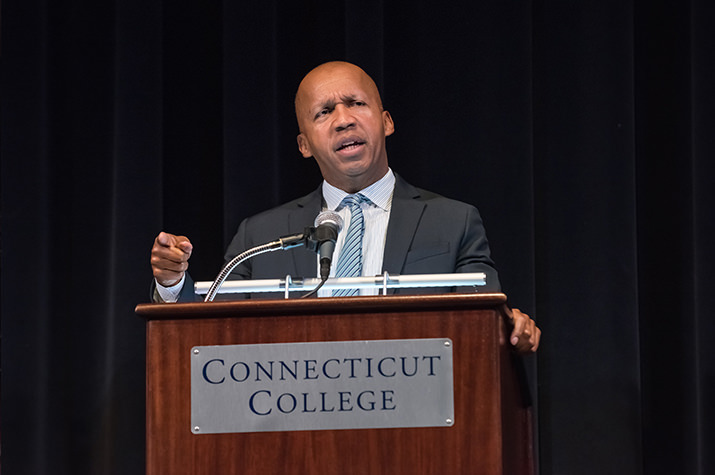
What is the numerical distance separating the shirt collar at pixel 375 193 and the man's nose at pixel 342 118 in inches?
6.4

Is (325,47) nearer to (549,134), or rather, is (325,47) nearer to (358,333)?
(549,134)

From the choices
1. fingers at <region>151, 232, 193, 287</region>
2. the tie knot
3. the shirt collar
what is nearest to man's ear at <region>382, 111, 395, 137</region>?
the shirt collar

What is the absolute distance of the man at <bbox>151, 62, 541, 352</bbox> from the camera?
2.19 meters

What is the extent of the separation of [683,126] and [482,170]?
56 cm

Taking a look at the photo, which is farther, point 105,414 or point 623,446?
point 105,414

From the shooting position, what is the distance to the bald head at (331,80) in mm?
2400

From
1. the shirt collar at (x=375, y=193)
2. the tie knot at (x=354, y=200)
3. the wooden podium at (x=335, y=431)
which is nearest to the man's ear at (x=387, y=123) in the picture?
the shirt collar at (x=375, y=193)

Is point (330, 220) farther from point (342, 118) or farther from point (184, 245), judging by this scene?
point (342, 118)

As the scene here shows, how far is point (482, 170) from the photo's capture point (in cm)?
262

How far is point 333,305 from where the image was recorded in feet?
4.38

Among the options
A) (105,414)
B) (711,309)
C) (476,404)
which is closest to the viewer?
(476,404)

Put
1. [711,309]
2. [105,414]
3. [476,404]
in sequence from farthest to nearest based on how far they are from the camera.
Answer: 1. [105,414]
2. [711,309]
3. [476,404]

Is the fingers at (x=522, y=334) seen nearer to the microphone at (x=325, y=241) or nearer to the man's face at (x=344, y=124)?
the microphone at (x=325, y=241)

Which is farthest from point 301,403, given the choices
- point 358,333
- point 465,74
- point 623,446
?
point 465,74
